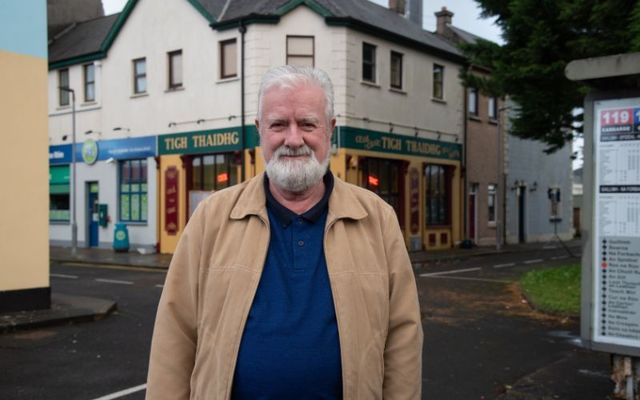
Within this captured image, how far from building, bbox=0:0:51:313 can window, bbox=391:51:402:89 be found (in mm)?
15215

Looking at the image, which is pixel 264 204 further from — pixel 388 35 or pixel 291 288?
pixel 388 35

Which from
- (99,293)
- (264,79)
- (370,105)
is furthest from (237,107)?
(264,79)

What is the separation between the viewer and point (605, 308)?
18.2 feet

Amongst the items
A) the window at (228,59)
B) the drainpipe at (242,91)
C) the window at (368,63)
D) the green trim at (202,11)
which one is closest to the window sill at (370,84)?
the window at (368,63)

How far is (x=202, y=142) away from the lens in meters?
21.9

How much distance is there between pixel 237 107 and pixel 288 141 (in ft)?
61.9

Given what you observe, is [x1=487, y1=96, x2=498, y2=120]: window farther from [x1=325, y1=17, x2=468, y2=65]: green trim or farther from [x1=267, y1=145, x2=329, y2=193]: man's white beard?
[x1=267, y1=145, x2=329, y2=193]: man's white beard

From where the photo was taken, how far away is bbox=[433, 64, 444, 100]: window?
25172 mm

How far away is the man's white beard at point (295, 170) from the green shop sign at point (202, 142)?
731 inches

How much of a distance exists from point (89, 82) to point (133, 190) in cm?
530

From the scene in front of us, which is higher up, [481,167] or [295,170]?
[481,167]

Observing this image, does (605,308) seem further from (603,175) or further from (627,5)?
(627,5)

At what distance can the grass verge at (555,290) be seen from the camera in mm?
10117

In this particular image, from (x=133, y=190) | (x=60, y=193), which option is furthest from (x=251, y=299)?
(x=60, y=193)
